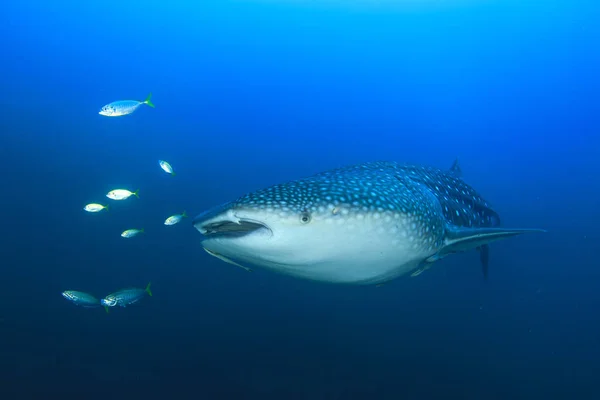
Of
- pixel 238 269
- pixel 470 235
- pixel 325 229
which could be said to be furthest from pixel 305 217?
pixel 238 269

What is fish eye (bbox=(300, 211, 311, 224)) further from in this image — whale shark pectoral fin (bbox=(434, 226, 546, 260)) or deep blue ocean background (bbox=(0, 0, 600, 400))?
deep blue ocean background (bbox=(0, 0, 600, 400))

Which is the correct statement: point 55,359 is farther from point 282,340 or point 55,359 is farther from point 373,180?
point 373,180

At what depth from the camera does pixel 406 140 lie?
65.2m

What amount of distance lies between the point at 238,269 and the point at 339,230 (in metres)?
13.7

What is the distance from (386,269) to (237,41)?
177 ft

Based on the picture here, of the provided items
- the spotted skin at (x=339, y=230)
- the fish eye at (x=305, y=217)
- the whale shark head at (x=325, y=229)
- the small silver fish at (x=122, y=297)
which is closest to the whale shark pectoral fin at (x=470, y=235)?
the spotted skin at (x=339, y=230)

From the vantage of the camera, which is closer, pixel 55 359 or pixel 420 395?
pixel 420 395

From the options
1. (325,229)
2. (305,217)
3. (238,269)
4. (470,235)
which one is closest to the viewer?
(305,217)

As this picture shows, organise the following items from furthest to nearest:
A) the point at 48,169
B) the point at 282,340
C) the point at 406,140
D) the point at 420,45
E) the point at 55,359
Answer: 1. the point at 406,140
2. the point at 420,45
3. the point at 48,169
4. the point at 282,340
5. the point at 55,359

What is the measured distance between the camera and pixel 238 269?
1589cm

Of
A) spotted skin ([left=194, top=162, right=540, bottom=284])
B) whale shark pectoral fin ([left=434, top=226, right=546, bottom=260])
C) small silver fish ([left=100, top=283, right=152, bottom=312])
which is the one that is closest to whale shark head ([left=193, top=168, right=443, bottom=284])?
spotted skin ([left=194, top=162, right=540, bottom=284])

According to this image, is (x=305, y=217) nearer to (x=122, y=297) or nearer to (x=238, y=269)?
(x=122, y=297)

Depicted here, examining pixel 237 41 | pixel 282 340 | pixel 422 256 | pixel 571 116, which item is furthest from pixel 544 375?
pixel 571 116

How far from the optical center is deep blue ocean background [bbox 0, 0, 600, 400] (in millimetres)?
10234
